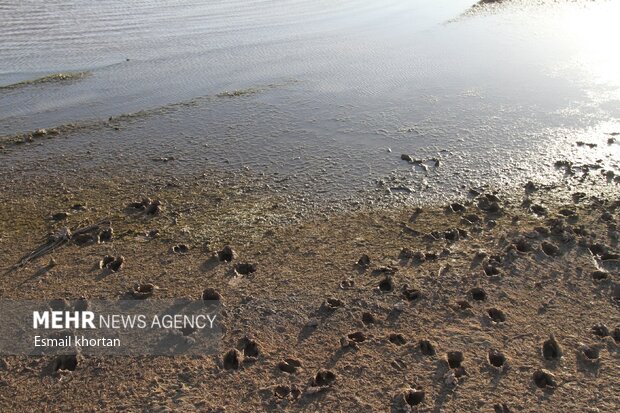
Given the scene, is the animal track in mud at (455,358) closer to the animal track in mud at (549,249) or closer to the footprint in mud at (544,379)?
the footprint in mud at (544,379)

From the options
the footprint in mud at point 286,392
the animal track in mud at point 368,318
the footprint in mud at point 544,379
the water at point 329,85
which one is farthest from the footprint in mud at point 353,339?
the water at point 329,85

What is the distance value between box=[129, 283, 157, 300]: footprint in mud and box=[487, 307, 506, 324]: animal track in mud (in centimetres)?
324

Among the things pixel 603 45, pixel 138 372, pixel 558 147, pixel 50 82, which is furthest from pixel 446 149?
pixel 50 82

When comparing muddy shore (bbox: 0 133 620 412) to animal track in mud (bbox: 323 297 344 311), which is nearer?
muddy shore (bbox: 0 133 620 412)

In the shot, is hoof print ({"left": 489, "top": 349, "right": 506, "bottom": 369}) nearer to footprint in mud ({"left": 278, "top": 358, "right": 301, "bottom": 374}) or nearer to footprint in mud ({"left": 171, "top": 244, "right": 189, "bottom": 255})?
footprint in mud ({"left": 278, "top": 358, "right": 301, "bottom": 374})

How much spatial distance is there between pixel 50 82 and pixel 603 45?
1241 cm

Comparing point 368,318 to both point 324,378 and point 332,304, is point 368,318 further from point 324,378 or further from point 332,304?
point 324,378

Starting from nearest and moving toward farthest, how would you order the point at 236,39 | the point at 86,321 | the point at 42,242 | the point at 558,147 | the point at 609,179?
the point at 86,321 → the point at 42,242 → the point at 609,179 → the point at 558,147 → the point at 236,39

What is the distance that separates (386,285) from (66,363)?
2.95 meters

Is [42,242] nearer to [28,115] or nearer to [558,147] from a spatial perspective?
[28,115]

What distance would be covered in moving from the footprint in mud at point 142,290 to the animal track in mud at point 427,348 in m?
2.60

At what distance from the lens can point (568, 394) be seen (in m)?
3.90

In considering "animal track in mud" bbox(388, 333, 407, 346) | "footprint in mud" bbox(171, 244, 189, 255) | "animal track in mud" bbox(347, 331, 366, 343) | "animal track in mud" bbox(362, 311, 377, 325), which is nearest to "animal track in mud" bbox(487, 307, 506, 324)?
"animal track in mud" bbox(388, 333, 407, 346)

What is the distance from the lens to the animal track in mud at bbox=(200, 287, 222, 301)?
15.8ft
